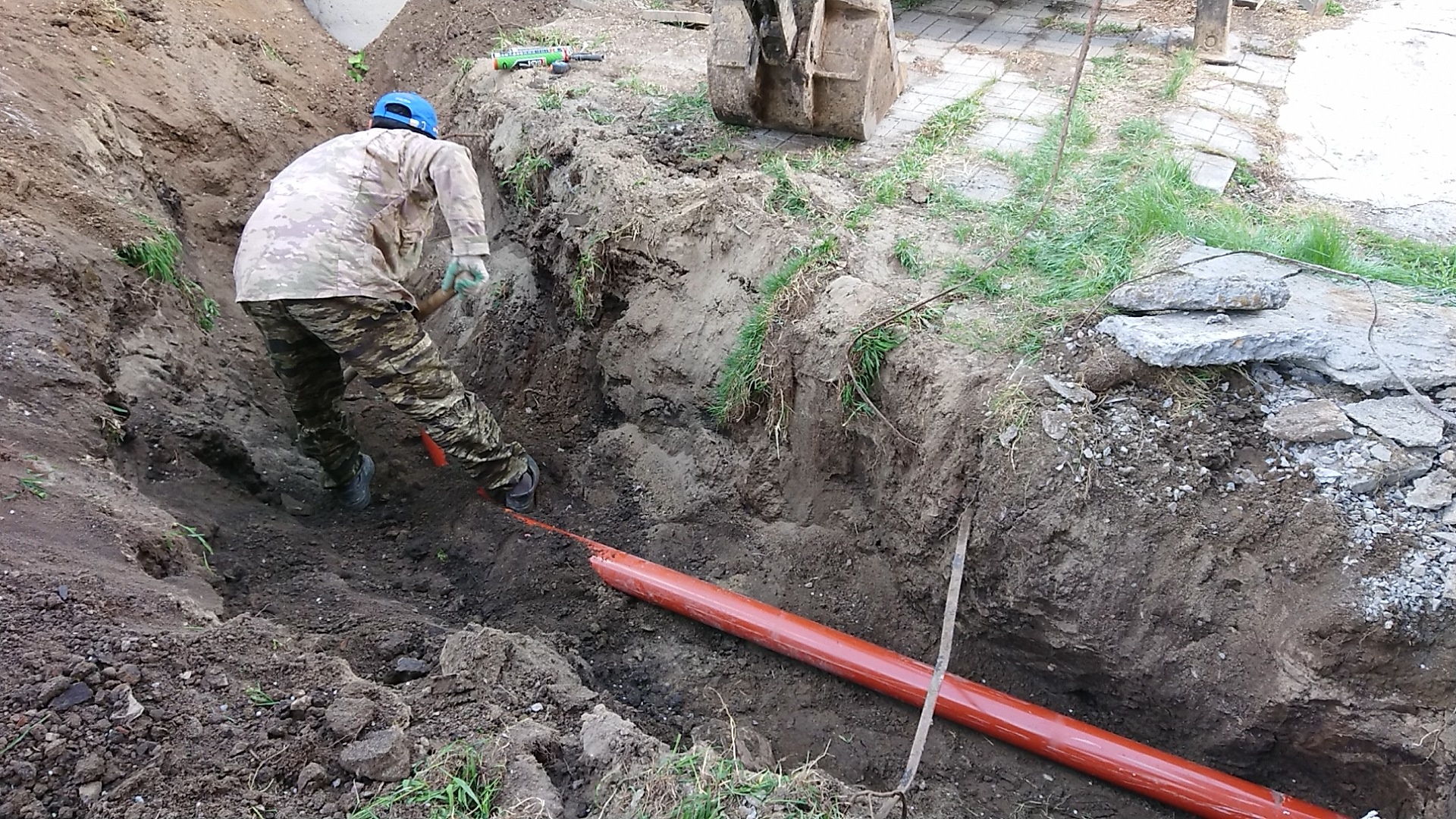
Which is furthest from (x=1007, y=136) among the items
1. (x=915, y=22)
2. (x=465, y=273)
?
(x=465, y=273)

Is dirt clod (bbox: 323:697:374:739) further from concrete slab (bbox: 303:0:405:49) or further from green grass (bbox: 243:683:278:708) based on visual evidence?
concrete slab (bbox: 303:0:405:49)

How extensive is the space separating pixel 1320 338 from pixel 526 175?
372 centimetres

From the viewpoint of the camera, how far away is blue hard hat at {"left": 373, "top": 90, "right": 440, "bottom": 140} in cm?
346

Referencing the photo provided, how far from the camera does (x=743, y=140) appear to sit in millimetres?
4746

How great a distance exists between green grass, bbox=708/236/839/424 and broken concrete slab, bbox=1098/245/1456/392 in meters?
1.18

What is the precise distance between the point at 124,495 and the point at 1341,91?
667 centimetres

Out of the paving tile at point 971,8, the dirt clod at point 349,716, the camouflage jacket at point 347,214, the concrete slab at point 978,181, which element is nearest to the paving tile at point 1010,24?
the paving tile at point 971,8

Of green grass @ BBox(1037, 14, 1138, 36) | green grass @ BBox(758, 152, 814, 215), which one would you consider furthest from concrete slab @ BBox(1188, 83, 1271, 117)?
green grass @ BBox(758, 152, 814, 215)

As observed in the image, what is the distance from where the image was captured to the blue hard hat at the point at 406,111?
3.46m

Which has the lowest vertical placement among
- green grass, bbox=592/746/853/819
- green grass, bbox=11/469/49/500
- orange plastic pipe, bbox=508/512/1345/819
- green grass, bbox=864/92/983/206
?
Answer: orange plastic pipe, bbox=508/512/1345/819

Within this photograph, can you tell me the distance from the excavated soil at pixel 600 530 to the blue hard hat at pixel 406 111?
95 cm

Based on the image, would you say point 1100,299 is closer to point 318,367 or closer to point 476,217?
point 476,217

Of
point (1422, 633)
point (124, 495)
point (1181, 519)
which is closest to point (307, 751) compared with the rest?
point (124, 495)

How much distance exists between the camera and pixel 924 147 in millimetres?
4582
